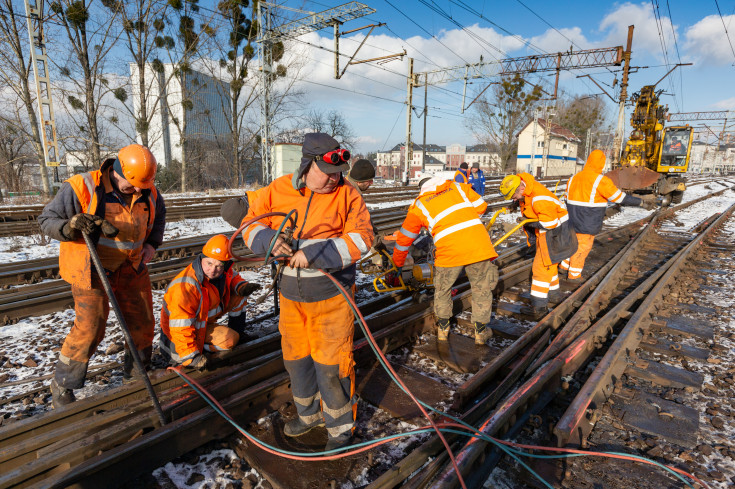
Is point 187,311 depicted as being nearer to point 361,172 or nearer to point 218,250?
point 218,250

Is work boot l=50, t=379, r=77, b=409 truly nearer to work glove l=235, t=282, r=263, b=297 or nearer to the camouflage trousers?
work glove l=235, t=282, r=263, b=297

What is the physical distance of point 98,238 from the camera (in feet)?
9.73

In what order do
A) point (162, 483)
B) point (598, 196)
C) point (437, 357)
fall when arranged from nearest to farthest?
point (162, 483) < point (437, 357) < point (598, 196)

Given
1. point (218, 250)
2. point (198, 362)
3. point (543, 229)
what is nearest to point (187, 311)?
point (198, 362)

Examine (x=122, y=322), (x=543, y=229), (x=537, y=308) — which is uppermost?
(x=543, y=229)

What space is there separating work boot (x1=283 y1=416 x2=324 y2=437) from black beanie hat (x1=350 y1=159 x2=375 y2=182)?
3071mm

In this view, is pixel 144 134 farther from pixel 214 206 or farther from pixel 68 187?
pixel 68 187

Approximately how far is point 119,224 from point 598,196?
6370 millimetres

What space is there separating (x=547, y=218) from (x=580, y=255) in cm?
180

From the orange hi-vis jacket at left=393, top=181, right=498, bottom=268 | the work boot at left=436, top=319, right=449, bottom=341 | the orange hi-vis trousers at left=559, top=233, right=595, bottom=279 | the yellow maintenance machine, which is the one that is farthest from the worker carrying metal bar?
the yellow maintenance machine

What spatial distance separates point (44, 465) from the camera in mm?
2250

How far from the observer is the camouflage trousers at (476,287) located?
427cm

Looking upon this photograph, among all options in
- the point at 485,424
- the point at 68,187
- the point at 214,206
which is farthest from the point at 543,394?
the point at 214,206

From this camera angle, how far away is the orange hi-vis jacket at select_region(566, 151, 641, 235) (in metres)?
6.03
